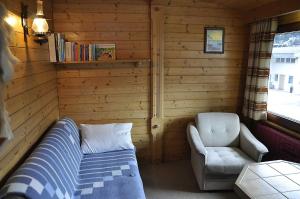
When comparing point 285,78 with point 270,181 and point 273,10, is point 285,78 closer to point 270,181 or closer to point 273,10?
point 273,10

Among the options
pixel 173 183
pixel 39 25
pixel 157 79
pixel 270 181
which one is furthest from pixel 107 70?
pixel 270 181

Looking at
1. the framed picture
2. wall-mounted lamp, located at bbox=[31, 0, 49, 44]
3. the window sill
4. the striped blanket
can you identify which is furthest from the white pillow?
the window sill

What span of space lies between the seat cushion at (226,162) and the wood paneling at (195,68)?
28.2 inches

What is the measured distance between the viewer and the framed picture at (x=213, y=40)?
9.92ft

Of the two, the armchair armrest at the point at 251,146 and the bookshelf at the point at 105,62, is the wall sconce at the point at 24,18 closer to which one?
the bookshelf at the point at 105,62

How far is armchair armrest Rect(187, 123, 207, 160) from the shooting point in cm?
246

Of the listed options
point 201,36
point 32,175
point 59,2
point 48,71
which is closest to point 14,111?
point 32,175

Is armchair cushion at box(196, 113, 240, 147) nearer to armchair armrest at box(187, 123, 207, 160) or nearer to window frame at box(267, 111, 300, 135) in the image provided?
armchair armrest at box(187, 123, 207, 160)

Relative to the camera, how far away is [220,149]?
9.25 ft

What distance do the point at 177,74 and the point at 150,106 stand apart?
550 millimetres

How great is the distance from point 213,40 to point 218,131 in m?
1.17

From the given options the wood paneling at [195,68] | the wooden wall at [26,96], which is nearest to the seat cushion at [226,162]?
the wood paneling at [195,68]

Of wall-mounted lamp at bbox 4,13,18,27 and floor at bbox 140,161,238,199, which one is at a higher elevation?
wall-mounted lamp at bbox 4,13,18,27

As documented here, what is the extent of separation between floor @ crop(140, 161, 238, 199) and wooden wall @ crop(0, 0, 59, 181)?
1.32m
